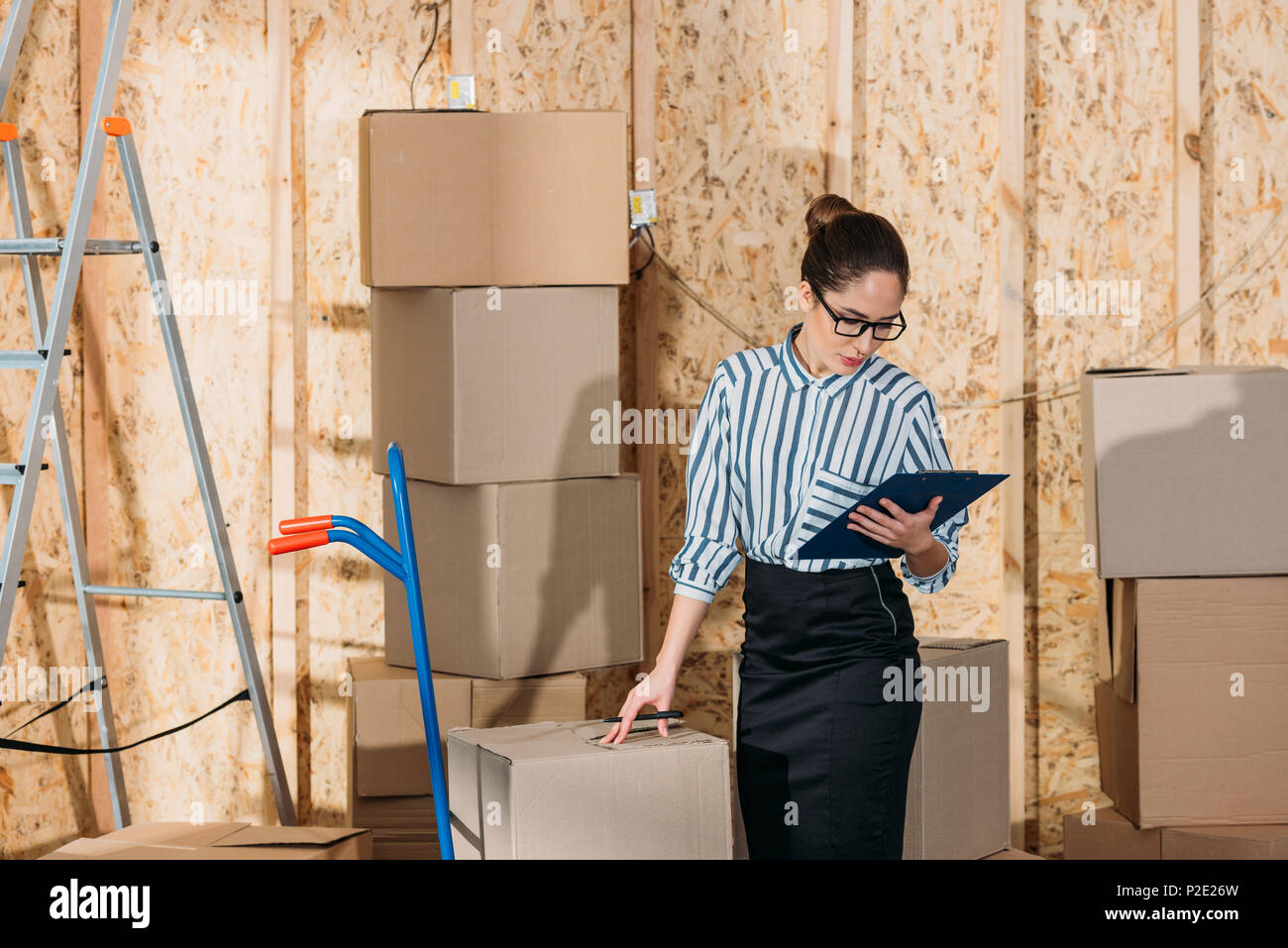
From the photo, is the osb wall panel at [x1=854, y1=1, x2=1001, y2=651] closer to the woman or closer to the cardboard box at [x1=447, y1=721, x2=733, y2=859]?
the woman

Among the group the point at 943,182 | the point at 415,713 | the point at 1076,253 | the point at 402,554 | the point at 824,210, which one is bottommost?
the point at 415,713

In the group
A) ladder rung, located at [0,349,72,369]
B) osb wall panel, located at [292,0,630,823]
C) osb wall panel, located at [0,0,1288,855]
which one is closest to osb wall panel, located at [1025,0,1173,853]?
osb wall panel, located at [0,0,1288,855]

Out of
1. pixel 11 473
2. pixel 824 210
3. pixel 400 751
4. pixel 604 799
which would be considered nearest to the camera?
pixel 604 799

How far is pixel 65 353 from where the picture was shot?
2410 mm

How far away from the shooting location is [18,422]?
2.87 metres

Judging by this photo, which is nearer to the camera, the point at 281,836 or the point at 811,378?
the point at 811,378

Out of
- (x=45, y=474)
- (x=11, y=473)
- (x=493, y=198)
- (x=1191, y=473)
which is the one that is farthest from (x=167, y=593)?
(x=1191, y=473)

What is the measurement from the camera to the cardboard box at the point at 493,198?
8.45 feet

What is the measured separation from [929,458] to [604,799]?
747mm

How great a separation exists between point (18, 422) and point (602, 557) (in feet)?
4.71

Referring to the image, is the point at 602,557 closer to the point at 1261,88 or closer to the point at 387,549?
the point at 387,549

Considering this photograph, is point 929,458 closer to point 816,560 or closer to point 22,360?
point 816,560

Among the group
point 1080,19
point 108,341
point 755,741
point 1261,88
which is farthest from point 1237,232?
point 108,341
